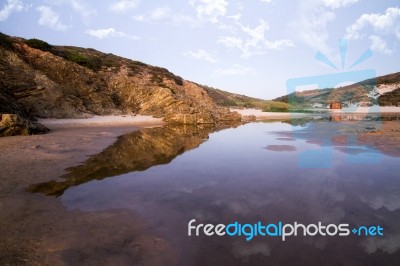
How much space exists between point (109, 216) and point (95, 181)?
2.48 meters

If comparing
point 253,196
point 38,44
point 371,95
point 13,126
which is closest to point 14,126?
point 13,126

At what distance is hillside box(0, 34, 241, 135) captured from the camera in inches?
941

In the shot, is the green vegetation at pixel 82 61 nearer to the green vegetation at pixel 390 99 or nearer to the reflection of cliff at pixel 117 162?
the reflection of cliff at pixel 117 162

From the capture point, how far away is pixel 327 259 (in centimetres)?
351

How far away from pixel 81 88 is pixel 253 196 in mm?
28925

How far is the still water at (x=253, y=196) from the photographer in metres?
3.73

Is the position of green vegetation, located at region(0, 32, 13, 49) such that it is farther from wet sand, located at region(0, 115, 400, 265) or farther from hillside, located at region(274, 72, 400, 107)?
hillside, located at region(274, 72, 400, 107)

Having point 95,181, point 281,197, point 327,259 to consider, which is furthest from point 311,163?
point 95,181

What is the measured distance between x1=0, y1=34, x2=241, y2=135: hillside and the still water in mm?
11901

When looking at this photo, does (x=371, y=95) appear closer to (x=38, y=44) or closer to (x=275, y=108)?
(x=275, y=108)

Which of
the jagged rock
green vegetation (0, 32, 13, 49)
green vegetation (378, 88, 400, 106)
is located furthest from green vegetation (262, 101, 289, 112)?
the jagged rock

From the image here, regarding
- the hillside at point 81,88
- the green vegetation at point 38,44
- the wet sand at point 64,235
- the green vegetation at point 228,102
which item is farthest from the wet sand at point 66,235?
the green vegetation at point 228,102

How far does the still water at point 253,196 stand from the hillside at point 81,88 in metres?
11.9

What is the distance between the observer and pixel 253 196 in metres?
5.91
